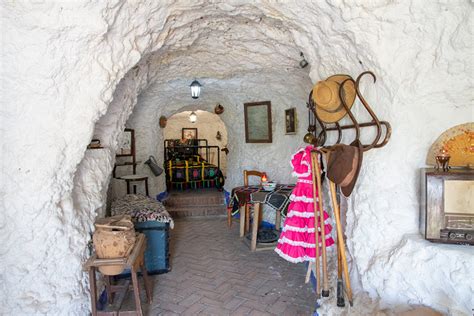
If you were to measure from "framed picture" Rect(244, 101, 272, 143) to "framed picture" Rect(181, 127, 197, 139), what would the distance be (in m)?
5.40

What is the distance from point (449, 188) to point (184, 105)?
5486mm

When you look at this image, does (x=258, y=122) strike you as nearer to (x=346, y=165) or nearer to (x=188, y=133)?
(x=346, y=165)

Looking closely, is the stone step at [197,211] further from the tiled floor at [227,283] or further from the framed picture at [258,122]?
the framed picture at [258,122]

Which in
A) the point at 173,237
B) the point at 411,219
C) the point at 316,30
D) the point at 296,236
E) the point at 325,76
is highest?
the point at 316,30

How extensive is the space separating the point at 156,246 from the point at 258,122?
9.52 ft

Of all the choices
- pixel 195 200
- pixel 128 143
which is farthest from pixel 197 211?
pixel 128 143

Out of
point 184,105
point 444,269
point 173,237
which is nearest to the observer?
point 444,269

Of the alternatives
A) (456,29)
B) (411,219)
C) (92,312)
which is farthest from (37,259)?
(456,29)

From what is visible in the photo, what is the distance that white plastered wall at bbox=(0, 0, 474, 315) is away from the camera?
5.27 feet

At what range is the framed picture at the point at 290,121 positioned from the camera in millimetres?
4563

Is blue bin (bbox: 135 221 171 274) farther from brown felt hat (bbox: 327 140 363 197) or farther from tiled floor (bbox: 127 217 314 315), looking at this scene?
brown felt hat (bbox: 327 140 363 197)

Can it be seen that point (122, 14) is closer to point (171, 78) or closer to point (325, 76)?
point (325, 76)

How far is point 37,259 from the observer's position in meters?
1.84

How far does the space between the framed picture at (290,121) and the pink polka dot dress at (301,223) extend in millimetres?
2061
